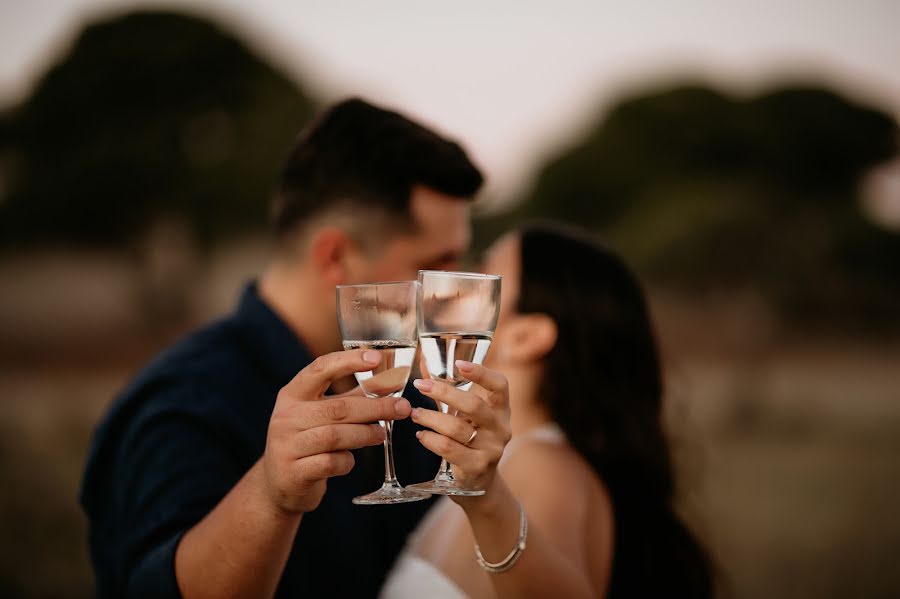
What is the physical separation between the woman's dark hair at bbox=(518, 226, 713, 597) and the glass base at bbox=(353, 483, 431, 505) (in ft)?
5.15

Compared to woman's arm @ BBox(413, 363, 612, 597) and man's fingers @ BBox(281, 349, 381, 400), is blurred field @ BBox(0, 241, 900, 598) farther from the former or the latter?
man's fingers @ BBox(281, 349, 381, 400)

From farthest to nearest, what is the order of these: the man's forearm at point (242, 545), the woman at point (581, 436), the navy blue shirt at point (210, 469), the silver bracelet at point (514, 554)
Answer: the woman at point (581, 436) < the navy blue shirt at point (210, 469) < the silver bracelet at point (514, 554) < the man's forearm at point (242, 545)

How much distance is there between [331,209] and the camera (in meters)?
3.86

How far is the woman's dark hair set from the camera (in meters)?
3.67

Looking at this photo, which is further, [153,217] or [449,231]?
[153,217]

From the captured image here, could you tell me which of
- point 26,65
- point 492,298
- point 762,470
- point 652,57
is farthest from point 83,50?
point 492,298

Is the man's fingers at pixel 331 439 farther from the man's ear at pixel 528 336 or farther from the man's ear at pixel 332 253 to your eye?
the man's ear at pixel 332 253

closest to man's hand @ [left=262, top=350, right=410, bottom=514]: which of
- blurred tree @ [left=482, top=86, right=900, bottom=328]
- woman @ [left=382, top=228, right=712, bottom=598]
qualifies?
woman @ [left=382, top=228, right=712, bottom=598]

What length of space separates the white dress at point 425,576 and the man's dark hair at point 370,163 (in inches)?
42.9

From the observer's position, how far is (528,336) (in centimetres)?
363

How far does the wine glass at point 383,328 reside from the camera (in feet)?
6.81

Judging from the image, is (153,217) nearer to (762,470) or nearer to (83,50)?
(83,50)

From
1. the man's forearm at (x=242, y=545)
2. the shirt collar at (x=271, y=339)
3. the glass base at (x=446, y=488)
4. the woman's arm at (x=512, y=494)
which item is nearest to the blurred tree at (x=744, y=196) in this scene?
the shirt collar at (x=271, y=339)

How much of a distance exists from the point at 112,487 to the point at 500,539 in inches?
61.1
